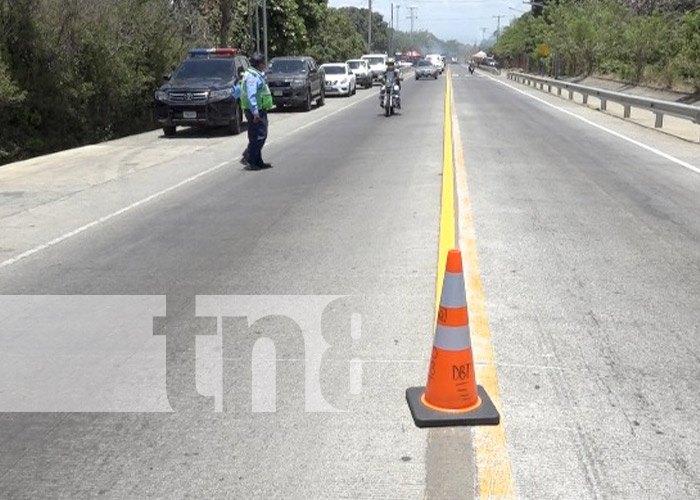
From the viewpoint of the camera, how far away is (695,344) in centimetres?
523

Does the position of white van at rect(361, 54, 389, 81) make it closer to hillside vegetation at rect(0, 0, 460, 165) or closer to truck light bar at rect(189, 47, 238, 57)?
hillside vegetation at rect(0, 0, 460, 165)

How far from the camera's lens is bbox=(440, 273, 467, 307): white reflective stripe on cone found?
4312 millimetres

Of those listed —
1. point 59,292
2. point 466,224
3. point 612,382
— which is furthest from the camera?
point 466,224

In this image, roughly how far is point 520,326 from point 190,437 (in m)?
2.57

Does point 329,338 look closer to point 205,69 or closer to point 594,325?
point 594,325

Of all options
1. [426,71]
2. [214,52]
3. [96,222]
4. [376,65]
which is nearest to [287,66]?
[214,52]

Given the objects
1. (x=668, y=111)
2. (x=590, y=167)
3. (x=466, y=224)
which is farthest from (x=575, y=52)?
(x=466, y=224)

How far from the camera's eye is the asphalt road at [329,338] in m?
3.69

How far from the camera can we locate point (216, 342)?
17.5 ft

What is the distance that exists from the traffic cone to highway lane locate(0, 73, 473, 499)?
14cm

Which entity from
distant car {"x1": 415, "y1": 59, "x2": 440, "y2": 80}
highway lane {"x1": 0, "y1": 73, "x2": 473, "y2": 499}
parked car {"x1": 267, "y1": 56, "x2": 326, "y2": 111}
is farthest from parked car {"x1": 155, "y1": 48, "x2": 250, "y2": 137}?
distant car {"x1": 415, "y1": 59, "x2": 440, "y2": 80}

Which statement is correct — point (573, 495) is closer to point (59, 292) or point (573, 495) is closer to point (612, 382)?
point (612, 382)

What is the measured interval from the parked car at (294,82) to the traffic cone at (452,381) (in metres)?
24.6

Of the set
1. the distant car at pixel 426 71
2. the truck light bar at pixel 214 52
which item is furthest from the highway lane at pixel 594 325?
the distant car at pixel 426 71
